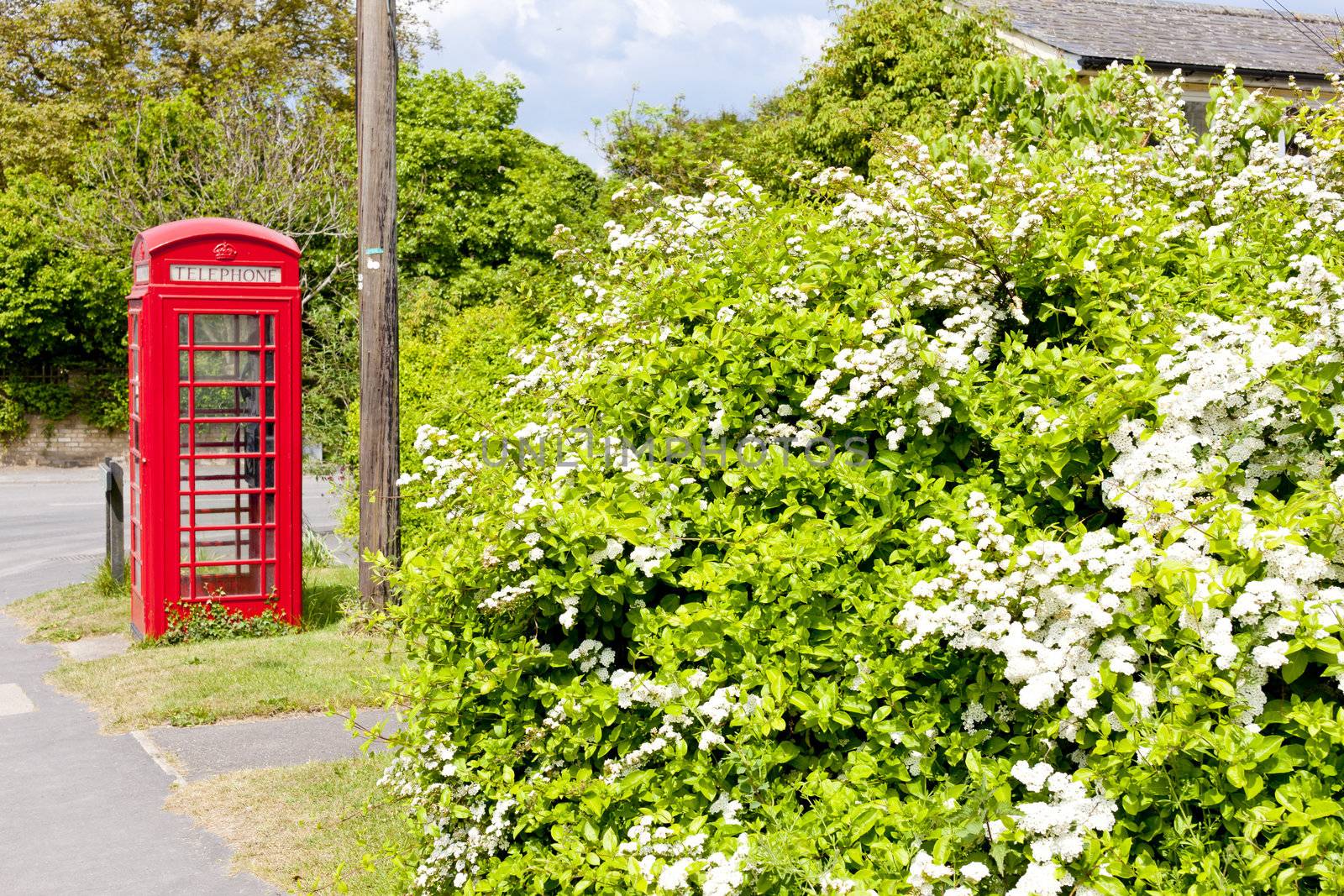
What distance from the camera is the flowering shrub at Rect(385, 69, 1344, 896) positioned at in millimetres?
2732

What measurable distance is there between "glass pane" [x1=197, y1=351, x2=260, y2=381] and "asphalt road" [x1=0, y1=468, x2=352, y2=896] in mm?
2241

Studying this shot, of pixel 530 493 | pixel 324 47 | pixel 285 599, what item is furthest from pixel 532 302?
pixel 324 47

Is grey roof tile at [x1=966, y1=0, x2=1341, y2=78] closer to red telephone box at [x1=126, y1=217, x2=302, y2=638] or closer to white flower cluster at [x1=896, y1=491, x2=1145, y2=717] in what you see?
red telephone box at [x1=126, y1=217, x2=302, y2=638]

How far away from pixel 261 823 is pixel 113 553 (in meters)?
6.17

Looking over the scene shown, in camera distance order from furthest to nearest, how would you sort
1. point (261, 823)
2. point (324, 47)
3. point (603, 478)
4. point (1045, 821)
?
1. point (324, 47)
2. point (261, 823)
3. point (603, 478)
4. point (1045, 821)

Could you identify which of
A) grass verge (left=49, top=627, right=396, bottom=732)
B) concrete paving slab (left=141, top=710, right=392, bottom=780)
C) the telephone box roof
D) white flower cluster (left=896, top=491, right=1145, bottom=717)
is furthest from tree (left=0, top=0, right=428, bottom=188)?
white flower cluster (left=896, top=491, right=1145, bottom=717)

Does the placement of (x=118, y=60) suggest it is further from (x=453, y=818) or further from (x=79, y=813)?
(x=453, y=818)

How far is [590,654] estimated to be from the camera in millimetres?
3744

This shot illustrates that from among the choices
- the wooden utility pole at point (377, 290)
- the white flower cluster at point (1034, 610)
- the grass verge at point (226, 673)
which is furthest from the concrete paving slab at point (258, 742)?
the white flower cluster at point (1034, 610)

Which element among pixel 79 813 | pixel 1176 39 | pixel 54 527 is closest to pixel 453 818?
pixel 79 813

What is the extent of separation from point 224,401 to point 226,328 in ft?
1.67

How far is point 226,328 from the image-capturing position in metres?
8.52

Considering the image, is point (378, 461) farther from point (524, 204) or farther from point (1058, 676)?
point (524, 204)

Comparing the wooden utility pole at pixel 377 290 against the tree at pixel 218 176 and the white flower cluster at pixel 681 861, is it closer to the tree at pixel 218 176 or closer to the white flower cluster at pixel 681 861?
the white flower cluster at pixel 681 861
